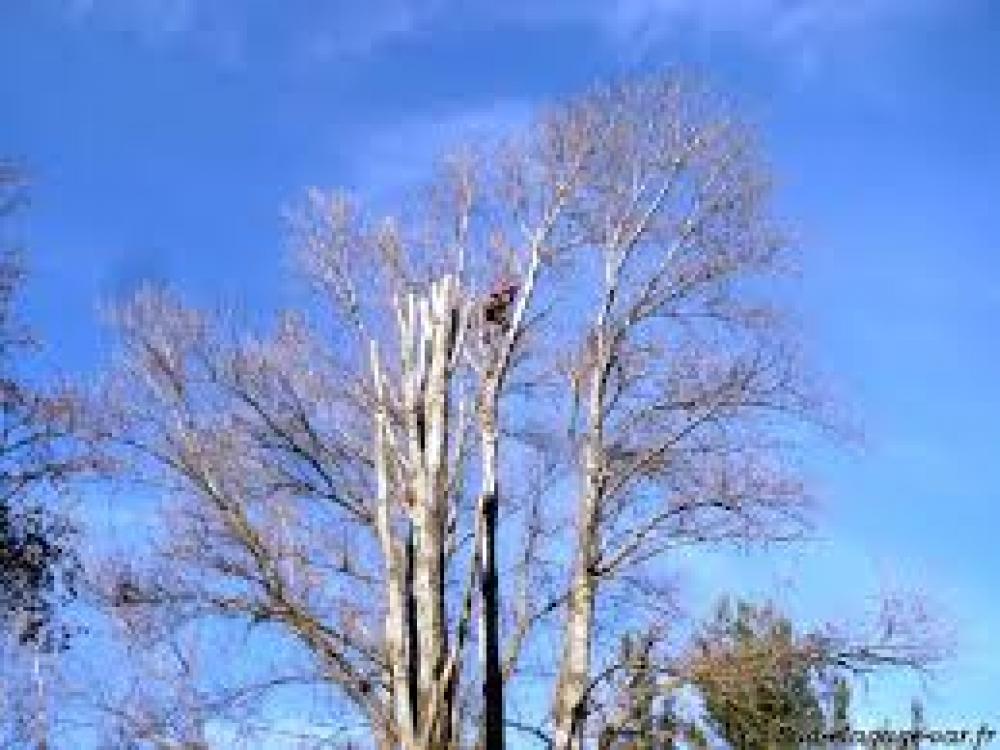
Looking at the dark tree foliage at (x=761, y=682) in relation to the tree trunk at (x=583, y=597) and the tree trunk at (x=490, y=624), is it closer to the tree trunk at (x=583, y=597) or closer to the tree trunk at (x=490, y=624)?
the tree trunk at (x=583, y=597)

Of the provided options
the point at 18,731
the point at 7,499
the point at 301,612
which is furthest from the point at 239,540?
the point at 18,731

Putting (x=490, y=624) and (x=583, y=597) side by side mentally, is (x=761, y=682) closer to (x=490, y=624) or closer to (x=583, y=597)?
(x=583, y=597)

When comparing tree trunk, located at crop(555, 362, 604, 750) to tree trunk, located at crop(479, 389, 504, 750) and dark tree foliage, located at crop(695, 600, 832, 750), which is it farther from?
tree trunk, located at crop(479, 389, 504, 750)

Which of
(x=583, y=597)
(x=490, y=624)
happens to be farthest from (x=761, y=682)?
(x=490, y=624)

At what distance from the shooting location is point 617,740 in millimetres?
15984

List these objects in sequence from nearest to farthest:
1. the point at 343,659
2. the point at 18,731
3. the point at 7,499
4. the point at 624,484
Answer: the point at 7,499 → the point at 343,659 → the point at 624,484 → the point at 18,731

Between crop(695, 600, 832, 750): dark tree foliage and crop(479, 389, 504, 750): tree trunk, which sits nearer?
crop(479, 389, 504, 750): tree trunk

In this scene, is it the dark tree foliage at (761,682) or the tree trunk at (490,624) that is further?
the dark tree foliage at (761,682)

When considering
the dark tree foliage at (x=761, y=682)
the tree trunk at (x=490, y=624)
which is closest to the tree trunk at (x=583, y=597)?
the dark tree foliage at (x=761, y=682)

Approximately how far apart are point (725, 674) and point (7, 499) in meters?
6.63

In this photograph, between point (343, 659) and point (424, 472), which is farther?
point (343, 659)

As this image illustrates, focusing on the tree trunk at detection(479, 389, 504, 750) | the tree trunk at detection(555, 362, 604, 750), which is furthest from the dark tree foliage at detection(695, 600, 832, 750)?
the tree trunk at detection(479, 389, 504, 750)

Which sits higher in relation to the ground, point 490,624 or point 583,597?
point 583,597

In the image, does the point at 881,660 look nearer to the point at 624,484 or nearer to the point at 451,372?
the point at 624,484
